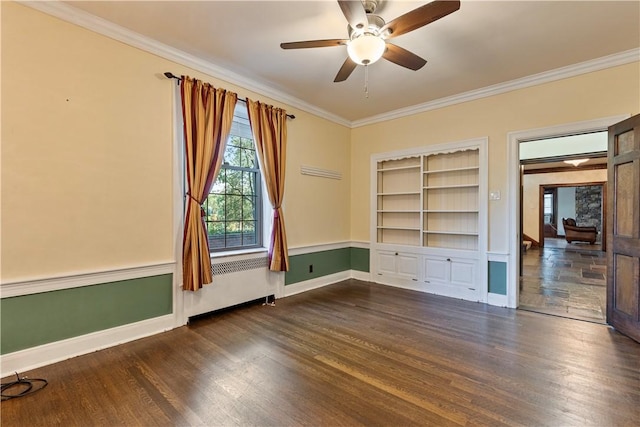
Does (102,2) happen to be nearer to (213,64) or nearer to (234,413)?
(213,64)

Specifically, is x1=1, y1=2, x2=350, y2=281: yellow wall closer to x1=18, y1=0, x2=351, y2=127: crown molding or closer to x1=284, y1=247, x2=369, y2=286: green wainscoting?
x1=18, y1=0, x2=351, y2=127: crown molding

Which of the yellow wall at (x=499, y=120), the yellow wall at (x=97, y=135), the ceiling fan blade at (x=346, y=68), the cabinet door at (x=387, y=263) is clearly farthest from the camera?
the cabinet door at (x=387, y=263)

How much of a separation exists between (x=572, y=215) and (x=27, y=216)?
639 inches

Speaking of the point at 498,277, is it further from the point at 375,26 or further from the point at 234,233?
the point at 234,233

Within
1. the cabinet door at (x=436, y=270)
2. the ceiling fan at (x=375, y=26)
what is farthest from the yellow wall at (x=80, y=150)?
the cabinet door at (x=436, y=270)

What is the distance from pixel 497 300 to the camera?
3.81 meters

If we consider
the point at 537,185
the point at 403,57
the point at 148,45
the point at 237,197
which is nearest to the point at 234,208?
the point at 237,197

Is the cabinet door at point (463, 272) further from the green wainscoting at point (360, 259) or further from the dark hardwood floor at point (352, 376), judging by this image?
the green wainscoting at point (360, 259)

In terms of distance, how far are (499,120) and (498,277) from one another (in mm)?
2058

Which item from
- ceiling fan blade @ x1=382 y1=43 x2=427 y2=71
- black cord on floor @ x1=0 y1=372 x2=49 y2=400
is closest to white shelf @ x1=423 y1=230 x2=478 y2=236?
ceiling fan blade @ x1=382 y1=43 x2=427 y2=71

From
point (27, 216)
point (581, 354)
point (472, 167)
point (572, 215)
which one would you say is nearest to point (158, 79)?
point (27, 216)

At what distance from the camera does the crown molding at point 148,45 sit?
92.0 inches

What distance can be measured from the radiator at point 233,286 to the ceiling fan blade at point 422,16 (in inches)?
113

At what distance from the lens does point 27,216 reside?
222 cm
